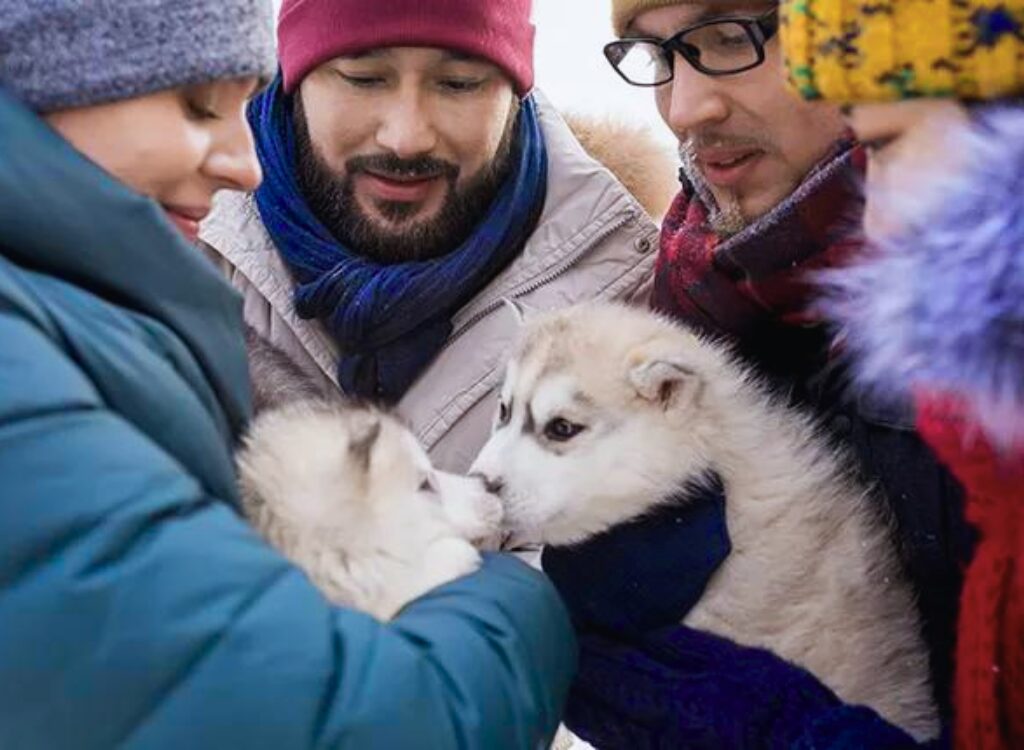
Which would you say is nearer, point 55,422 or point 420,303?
point 55,422

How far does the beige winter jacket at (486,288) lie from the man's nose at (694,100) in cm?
38

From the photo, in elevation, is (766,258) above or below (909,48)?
below

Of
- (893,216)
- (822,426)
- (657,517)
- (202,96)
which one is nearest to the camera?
(893,216)

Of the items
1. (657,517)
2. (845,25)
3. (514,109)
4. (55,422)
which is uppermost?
(845,25)

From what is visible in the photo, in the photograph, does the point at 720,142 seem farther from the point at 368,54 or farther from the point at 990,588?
the point at 990,588

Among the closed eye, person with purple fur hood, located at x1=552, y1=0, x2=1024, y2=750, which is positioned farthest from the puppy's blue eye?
the closed eye

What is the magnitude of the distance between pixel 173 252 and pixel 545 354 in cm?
111

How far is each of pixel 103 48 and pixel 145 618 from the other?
72 cm

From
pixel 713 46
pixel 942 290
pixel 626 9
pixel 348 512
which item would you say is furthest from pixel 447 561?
pixel 626 9

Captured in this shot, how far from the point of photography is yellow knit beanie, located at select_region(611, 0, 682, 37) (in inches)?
104

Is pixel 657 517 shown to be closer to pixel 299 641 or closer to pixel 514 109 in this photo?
pixel 299 641

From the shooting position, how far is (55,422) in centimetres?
122

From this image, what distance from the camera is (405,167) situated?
3027mm

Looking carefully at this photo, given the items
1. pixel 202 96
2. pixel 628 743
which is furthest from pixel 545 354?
pixel 202 96
